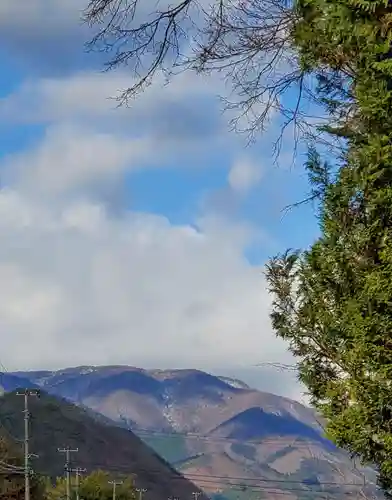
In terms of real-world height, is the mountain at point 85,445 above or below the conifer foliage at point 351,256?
above

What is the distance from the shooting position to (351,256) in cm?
820

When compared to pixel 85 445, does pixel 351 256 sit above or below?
below

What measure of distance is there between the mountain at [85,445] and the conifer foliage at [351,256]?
11178cm

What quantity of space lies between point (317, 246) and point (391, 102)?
1.69 metres

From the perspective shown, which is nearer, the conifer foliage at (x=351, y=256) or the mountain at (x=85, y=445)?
the conifer foliage at (x=351, y=256)

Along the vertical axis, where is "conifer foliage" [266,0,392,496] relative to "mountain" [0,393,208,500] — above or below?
below

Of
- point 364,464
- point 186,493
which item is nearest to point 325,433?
point 364,464

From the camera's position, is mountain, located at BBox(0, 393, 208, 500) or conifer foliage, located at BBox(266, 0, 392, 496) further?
mountain, located at BBox(0, 393, 208, 500)

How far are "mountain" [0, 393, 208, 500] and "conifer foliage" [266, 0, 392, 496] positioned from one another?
367 feet

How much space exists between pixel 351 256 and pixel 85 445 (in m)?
155

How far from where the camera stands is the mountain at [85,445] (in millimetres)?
131500

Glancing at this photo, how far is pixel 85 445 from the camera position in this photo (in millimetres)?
Result: 158250

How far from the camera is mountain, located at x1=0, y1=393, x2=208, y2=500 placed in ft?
431

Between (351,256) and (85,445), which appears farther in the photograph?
(85,445)
